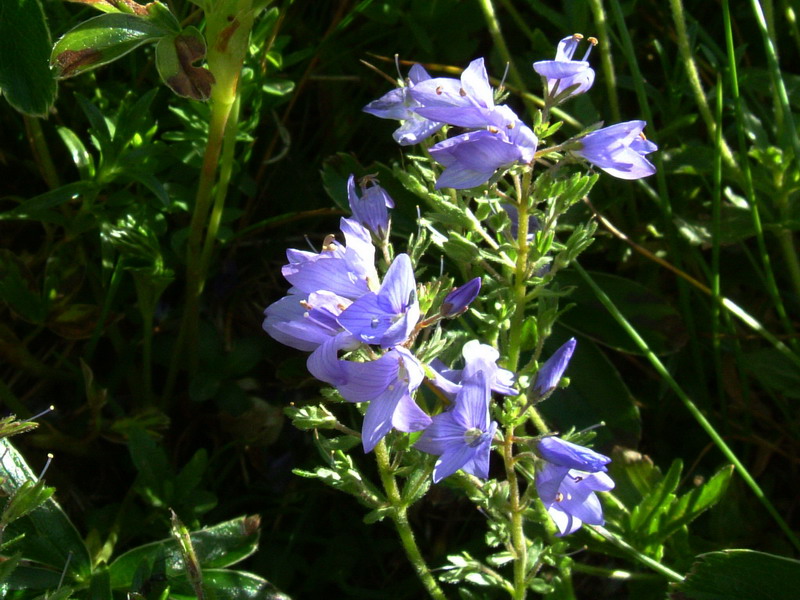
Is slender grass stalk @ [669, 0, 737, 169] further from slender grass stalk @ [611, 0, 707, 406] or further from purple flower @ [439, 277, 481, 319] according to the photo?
purple flower @ [439, 277, 481, 319]

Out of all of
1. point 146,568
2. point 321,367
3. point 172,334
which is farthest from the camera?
point 172,334

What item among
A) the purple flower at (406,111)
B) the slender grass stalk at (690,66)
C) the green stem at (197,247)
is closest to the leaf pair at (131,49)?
the green stem at (197,247)

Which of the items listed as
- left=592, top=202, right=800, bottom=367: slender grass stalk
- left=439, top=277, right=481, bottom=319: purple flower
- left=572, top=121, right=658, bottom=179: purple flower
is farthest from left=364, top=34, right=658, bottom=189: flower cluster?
left=592, top=202, right=800, bottom=367: slender grass stalk

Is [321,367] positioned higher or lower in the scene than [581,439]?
higher

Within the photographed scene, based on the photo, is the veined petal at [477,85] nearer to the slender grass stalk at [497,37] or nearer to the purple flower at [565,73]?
the purple flower at [565,73]

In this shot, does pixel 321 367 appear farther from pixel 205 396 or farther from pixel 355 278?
pixel 205 396

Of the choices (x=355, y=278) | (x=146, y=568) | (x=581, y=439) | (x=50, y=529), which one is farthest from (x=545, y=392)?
(x=50, y=529)
